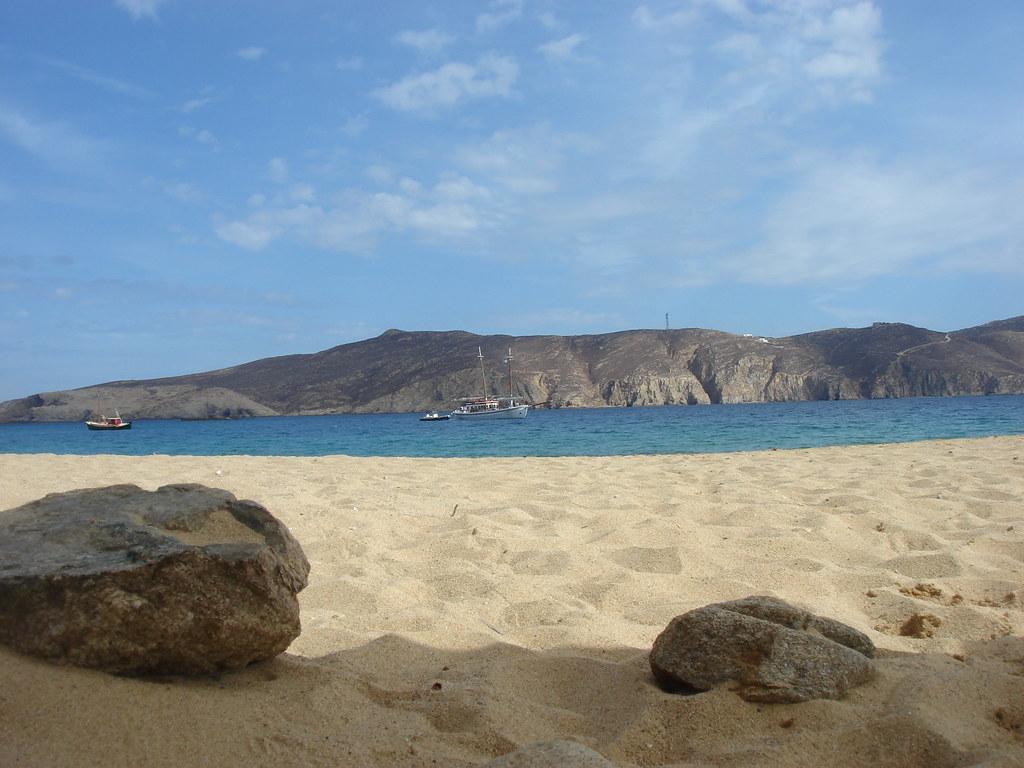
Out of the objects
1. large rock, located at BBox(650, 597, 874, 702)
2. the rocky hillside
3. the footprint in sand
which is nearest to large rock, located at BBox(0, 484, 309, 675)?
large rock, located at BBox(650, 597, 874, 702)

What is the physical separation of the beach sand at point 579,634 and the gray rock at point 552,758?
354mm

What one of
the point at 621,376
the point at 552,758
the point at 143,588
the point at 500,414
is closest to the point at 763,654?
the point at 552,758

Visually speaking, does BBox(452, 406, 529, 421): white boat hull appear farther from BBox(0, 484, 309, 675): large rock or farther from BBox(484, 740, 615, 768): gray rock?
BBox(484, 740, 615, 768): gray rock

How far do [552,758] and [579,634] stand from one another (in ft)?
5.37

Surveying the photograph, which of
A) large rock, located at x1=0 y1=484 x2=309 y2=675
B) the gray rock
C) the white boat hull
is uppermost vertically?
large rock, located at x1=0 y1=484 x2=309 y2=675

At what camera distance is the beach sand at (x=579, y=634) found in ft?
6.50

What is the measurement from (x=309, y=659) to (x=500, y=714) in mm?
968

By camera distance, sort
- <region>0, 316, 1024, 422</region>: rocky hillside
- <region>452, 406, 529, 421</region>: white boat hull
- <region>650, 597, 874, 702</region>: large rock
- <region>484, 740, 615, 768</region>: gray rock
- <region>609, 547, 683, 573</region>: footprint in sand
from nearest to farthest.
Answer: <region>484, 740, 615, 768</region>: gray rock, <region>650, 597, 874, 702</region>: large rock, <region>609, 547, 683, 573</region>: footprint in sand, <region>452, 406, 529, 421</region>: white boat hull, <region>0, 316, 1024, 422</region>: rocky hillside

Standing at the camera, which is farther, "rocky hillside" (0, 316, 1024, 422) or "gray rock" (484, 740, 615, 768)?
"rocky hillside" (0, 316, 1024, 422)

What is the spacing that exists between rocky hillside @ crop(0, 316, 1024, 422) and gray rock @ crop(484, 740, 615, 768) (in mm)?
95605

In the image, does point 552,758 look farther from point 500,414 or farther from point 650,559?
point 500,414

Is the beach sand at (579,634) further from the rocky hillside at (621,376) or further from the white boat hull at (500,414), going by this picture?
the rocky hillside at (621,376)

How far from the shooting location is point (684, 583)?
419cm

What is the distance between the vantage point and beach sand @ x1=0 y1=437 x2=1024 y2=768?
78.0 inches
